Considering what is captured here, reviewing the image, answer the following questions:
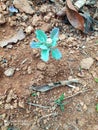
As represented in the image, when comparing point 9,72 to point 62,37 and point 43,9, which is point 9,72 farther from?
point 43,9

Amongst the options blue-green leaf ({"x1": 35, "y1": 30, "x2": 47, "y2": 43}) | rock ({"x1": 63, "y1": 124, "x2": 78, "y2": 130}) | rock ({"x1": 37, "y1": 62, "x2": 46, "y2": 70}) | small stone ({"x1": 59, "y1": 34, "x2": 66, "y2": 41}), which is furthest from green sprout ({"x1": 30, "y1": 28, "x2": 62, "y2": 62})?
rock ({"x1": 63, "y1": 124, "x2": 78, "y2": 130})

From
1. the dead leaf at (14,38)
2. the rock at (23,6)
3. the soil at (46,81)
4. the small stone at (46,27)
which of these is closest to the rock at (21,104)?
the soil at (46,81)

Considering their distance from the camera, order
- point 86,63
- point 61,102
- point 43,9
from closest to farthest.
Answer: point 61,102, point 86,63, point 43,9

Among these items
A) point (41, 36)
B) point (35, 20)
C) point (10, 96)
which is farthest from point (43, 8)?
point (10, 96)

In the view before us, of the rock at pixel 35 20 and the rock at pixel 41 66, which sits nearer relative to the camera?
the rock at pixel 41 66

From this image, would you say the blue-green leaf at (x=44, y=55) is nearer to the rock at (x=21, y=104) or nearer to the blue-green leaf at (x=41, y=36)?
the blue-green leaf at (x=41, y=36)

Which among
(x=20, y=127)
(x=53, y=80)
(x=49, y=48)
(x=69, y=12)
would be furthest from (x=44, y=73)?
(x=69, y=12)

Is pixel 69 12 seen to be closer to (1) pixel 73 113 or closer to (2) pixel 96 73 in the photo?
(2) pixel 96 73
